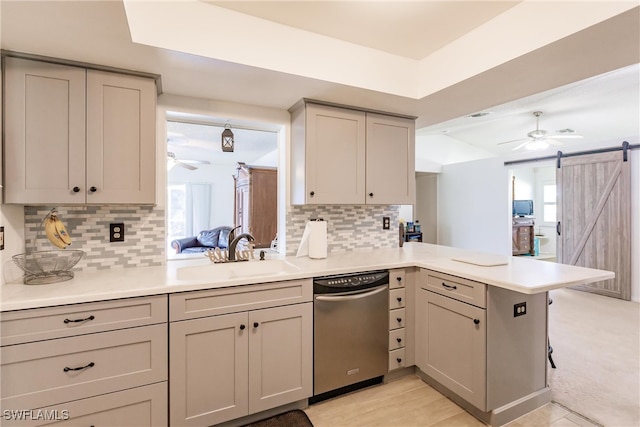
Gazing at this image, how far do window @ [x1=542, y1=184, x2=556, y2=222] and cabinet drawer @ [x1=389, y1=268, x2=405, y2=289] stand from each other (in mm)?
8605

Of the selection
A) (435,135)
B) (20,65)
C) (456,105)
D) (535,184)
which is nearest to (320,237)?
(456,105)

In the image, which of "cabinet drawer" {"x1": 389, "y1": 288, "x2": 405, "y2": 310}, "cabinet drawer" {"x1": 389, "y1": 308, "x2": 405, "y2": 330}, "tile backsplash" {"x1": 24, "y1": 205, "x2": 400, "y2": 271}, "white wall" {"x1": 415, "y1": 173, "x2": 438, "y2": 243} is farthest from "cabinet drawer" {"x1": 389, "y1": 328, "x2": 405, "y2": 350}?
"white wall" {"x1": 415, "y1": 173, "x2": 438, "y2": 243}

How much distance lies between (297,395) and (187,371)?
2.31 ft

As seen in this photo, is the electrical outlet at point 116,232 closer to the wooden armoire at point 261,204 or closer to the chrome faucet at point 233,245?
the chrome faucet at point 233,245

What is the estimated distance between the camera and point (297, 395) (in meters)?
1.89

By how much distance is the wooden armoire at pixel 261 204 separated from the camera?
146 inches

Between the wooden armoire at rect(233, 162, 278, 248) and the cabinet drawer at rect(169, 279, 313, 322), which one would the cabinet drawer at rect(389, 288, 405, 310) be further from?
the wooden armoire at rect(233, 162, 278, 248)

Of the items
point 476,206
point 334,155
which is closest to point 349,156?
point 334,155

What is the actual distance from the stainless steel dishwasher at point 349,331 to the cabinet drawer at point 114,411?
35.5 inches

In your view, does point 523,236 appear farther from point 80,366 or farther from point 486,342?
point 80,366

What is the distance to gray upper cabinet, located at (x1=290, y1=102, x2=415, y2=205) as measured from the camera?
235 centimetres

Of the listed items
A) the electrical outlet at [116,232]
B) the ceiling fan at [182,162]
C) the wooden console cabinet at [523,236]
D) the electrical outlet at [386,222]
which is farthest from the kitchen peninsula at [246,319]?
the wooden console cabinet at [523,236]

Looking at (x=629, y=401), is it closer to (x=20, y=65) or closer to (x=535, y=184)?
(x=20, y=65)

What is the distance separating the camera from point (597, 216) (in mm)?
4500
